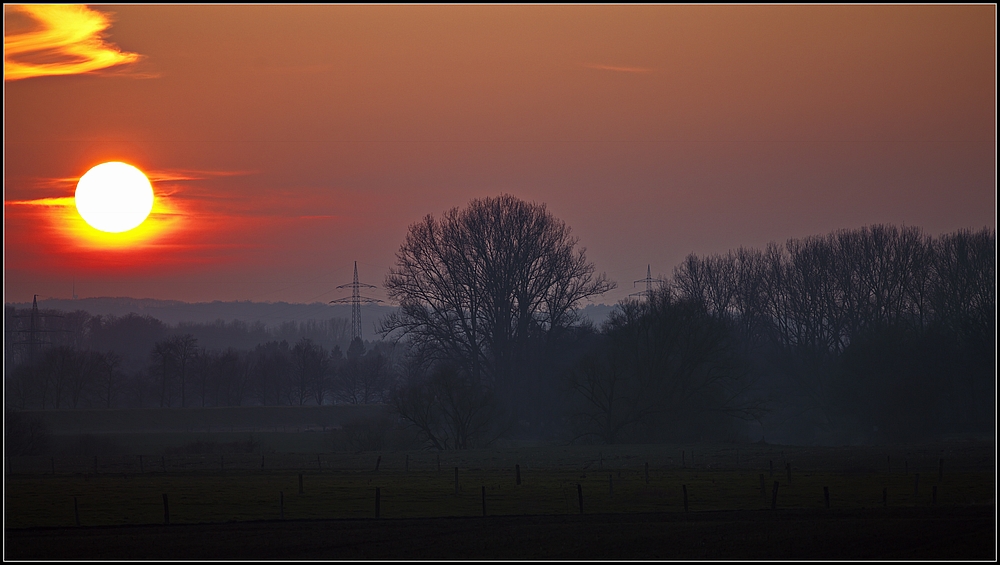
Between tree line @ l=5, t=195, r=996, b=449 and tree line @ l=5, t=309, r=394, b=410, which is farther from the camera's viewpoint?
tree line @ l=5, t=309, r=394, b=410

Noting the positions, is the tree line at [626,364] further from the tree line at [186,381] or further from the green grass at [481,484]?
the tree line at [186,381]

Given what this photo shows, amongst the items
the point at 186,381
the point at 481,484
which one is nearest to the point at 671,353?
the point at 481,484

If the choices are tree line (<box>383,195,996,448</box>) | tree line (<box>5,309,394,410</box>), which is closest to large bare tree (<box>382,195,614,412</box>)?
tree line (<box>383,195,996,448</box>)

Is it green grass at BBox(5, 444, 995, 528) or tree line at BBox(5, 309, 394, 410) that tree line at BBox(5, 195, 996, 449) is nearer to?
green grass at BBox(5, 444, 995, 528)

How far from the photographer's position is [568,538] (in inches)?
1161

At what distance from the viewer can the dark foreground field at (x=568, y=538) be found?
89.5 feet

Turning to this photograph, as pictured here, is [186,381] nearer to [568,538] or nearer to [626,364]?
[626,364]

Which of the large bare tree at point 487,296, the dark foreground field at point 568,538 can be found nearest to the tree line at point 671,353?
the large bare tree at point 487,296

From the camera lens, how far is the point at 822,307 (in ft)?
294

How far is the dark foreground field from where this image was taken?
27281 millimetres

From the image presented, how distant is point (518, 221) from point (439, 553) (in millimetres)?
48027

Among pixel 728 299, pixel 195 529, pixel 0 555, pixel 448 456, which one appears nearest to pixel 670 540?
pixel 195 529

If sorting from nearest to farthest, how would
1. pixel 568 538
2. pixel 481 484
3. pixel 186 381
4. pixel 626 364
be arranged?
pixel 568 538, pixel 481 484, pixel 626 364, pixel 186 381

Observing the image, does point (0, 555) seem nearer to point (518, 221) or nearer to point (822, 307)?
point (518, 221)
